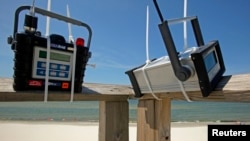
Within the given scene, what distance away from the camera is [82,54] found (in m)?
0.94

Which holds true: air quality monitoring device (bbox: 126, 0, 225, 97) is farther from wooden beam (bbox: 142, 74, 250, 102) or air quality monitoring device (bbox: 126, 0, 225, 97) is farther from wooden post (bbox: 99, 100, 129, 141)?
wooden post (bbox: 99, 100, 129, 141)

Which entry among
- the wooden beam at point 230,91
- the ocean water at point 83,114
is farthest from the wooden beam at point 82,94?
the ocean water at point 83,114

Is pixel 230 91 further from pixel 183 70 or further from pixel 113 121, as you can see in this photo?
pixel 113 121

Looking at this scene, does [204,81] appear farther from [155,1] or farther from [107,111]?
[107,111]

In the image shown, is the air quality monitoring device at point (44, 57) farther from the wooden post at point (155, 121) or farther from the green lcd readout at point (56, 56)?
the wooden post at point (155, 121)

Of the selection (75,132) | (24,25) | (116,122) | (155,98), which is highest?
(24,25)

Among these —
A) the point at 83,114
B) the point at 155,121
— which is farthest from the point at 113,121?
the point at 83,114

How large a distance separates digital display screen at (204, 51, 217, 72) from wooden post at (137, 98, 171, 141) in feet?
1.06

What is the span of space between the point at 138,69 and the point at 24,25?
52cm

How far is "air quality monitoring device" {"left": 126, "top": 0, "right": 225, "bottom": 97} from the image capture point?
77 centimetres

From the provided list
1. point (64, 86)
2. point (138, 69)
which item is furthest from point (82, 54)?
point (138, 69)

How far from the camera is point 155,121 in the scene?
1.16 m

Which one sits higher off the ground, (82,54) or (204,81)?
(82,54)

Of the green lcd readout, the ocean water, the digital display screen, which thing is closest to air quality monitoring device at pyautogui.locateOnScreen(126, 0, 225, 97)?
the digital display screen
